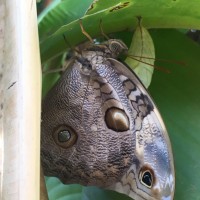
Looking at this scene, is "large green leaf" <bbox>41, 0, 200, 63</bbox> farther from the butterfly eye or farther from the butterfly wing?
the butterfly eye

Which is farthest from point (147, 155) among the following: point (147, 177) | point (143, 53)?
point (143, 53)

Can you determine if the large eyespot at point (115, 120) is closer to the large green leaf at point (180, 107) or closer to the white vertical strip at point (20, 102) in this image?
the large green leaf at point (180, 107)

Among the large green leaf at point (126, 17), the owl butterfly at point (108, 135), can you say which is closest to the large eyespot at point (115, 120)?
the owl butterfly at point (108, 135)

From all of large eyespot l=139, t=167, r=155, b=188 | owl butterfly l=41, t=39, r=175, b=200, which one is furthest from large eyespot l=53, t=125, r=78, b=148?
large eyespot l=139, t=167, r=155, b=188

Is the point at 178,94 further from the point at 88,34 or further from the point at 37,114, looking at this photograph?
the point at 37,114

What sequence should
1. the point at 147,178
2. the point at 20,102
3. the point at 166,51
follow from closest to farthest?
the point at 20,102
the point at 147,178
the point at 166,51

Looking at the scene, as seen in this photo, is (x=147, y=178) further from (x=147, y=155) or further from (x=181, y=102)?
(x=181, y=102)

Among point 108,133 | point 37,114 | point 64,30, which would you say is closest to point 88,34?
point 64,30
